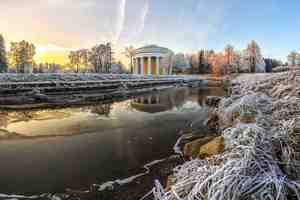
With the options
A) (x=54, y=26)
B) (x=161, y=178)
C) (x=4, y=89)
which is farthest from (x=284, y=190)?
(x=54, y=26)

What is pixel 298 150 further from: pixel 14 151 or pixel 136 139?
pixel 14 151

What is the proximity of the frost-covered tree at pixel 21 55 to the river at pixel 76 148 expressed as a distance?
45.2 m

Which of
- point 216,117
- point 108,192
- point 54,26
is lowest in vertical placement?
point 108,192

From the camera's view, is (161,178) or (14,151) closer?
(161,178)

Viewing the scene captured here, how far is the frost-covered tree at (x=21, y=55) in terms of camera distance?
160ft

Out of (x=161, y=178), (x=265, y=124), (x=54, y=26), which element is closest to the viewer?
(x=265, y=124)

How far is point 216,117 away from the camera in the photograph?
8.01 metres

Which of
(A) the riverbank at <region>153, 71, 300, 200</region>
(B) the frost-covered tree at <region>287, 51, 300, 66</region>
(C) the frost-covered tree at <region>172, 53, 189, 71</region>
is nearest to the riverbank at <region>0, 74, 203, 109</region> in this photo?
(A) the riverbank at <region>153, 71, 300, 200</region>

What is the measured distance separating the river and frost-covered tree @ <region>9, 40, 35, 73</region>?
45241 mm

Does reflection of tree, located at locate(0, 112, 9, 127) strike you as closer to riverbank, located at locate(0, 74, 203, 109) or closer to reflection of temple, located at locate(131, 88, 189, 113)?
riverbank, located at locate(0, 74, 203, 109)

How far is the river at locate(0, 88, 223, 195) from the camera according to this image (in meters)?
4.19

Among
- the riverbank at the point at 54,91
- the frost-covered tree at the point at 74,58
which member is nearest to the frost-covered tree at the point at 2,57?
the frost-covered tree at the point at 74,58

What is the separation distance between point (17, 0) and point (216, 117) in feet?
46.3

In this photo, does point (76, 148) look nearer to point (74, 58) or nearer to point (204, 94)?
point (204, 94)
